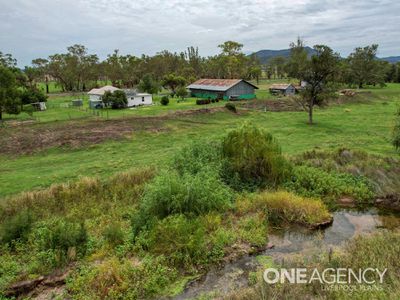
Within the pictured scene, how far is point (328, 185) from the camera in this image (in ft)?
Answer: 48.1

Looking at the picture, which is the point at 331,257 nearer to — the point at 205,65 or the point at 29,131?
the point at 29,131

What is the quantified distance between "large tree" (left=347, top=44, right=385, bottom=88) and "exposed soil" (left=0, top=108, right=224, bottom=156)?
2078 inches

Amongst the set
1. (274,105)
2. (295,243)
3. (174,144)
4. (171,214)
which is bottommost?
(295,243)

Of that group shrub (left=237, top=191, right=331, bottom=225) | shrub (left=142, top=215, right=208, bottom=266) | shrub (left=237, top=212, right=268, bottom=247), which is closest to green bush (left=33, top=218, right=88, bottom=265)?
shrub (left=142, top=215, right=208, bottom=266)

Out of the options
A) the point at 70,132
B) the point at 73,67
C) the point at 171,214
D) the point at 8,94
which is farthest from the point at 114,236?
the point at 73,67

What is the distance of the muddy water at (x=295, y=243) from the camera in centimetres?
861

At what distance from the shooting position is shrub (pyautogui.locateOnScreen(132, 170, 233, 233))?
11.2 m

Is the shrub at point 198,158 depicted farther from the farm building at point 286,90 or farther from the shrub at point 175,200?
the farm building at point 286,90

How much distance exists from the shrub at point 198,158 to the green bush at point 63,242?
575cm

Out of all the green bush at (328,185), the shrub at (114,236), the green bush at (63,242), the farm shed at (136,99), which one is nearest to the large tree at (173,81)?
the farm shed at (136,99)

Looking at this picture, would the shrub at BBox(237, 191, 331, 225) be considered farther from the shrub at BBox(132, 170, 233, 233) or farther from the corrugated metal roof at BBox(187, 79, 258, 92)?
the corrugated metal roof at BBox(187, 79, 258, 92)

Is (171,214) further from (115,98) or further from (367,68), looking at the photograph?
(367,68)

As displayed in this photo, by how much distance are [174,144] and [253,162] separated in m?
10.2

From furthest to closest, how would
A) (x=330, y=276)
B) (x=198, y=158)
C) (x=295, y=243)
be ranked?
1. (x=198, y=158)
2. (x=295, y=243)
3. (x=330, y=276)
